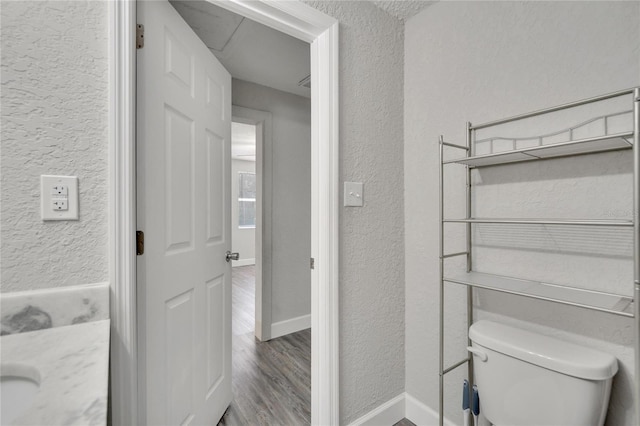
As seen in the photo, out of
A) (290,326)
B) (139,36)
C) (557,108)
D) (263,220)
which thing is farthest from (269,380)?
(557,108)

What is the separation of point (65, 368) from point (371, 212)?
128 cm

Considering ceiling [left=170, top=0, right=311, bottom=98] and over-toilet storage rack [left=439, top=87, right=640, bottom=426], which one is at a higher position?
ceiling [left=170, top=0, right=311, bottom=98]

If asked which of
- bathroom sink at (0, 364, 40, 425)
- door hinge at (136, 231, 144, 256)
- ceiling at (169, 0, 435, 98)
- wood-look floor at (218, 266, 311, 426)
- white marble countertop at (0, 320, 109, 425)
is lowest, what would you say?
wood-look floor at (218, 266, 311, 426)

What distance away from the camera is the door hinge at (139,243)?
107 centimetres

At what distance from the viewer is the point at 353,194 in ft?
4.87

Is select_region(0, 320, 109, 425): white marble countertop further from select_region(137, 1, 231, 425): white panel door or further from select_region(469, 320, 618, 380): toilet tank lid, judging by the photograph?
select_region(469, 320, 618, 380): toilet tank lid

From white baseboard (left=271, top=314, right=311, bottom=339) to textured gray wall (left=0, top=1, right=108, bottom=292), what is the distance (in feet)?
6.89

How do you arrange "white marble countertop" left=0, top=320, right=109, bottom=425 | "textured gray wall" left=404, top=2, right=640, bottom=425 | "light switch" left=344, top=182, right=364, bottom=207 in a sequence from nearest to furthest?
"white marble countertop" left=0, top=320, right=109, bottom=425
"textured gray wall" left=404, top=2, right=640, bottom=425
"light switch" left=344, top=182, right=364, bottom=207

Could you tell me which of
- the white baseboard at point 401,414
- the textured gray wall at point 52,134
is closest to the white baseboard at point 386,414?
the white baseboard at point 401,414

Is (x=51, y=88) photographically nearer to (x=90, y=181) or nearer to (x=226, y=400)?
(x=90, y=181)

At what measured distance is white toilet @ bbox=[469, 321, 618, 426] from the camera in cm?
96

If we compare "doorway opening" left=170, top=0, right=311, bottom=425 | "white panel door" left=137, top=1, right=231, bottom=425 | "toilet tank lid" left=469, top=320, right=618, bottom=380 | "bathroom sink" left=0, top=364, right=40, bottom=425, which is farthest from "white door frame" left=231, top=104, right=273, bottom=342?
"bathroom sink" left=0, top=364, right=40, bottom=425

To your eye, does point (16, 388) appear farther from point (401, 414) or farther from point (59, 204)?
point (401, 414)

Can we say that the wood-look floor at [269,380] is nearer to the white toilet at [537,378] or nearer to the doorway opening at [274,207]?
the doorway opening at [274,207]
